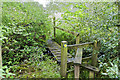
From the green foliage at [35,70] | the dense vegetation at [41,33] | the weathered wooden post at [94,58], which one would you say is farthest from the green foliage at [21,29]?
the weathered wooden post at [94,58]

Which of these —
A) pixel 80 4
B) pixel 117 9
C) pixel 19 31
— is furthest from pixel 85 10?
pixel 19 31

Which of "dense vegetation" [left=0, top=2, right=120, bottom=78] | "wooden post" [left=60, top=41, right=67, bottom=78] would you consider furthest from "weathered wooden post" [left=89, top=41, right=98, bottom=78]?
"wooden post" [left=60, top=41, right=67, bottom=78]

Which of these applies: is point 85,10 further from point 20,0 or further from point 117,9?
point 20,0

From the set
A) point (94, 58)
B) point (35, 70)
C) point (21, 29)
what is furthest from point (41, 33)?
point (94, 58)

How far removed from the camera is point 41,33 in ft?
9.99

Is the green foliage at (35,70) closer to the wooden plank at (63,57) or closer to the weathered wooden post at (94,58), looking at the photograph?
the wooden plank at (63,57)

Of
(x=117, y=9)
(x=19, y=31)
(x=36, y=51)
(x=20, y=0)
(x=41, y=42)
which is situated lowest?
(x=36, y=51)

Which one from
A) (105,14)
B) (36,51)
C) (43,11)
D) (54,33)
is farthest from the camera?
(54,33)

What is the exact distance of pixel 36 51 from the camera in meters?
2.78

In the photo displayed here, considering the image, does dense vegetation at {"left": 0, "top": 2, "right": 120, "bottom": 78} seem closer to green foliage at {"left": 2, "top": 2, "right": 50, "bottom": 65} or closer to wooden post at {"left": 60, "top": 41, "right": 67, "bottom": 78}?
green foliage at {"left": 2, "top": 2, "right": 50, "bottom": 65}

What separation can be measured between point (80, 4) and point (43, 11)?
1.27 m

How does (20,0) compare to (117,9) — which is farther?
(20,0)

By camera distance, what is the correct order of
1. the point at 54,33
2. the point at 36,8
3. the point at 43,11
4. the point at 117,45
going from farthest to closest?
the point at 54,33
the point at 43,11
the point at 36,8
the point at 117,45

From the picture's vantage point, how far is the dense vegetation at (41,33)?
216 cm
